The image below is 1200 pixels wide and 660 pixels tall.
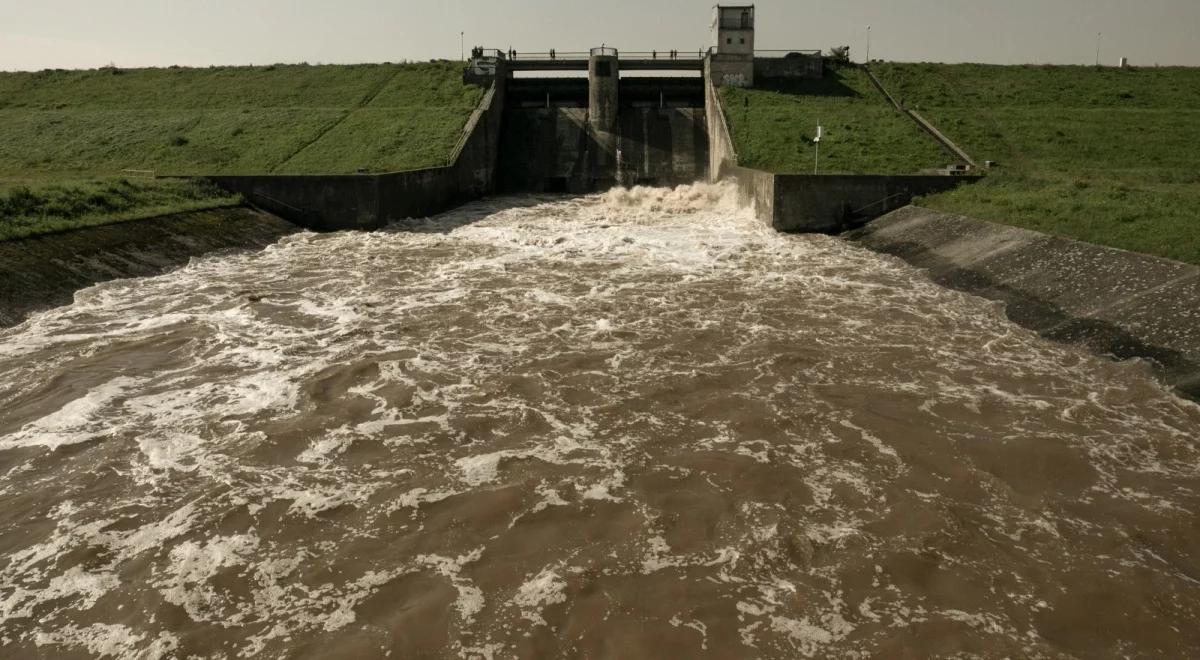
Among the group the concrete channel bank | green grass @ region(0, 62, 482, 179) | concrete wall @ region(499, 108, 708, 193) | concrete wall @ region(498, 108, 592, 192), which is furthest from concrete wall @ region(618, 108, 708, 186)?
the concrete channel bank

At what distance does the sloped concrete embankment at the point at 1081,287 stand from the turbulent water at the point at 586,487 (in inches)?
22.3

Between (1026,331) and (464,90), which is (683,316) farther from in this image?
(464,90)

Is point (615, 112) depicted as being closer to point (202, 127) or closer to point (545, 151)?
point (545, 151)

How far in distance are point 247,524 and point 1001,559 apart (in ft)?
19.4

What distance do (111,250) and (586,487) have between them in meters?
14.2

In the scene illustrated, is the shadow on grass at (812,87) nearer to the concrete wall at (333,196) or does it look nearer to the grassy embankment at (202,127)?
the grassy embankment at (202,127)

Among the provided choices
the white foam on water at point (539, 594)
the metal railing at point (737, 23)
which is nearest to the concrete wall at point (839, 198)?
the metal railing at point (737, 23)

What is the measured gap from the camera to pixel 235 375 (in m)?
9.97

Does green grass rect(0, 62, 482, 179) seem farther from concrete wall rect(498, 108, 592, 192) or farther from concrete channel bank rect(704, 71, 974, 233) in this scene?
concrete channel bank rect(704, 71, 974, 233)

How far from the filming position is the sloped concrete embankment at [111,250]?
13383mm

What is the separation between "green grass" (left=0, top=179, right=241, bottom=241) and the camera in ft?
51.6

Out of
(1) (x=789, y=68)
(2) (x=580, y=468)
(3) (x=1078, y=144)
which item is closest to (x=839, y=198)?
(3) (x=1078, y=144)

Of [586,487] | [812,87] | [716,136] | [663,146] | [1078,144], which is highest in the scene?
[812,87]

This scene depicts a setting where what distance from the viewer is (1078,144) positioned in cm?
2884
